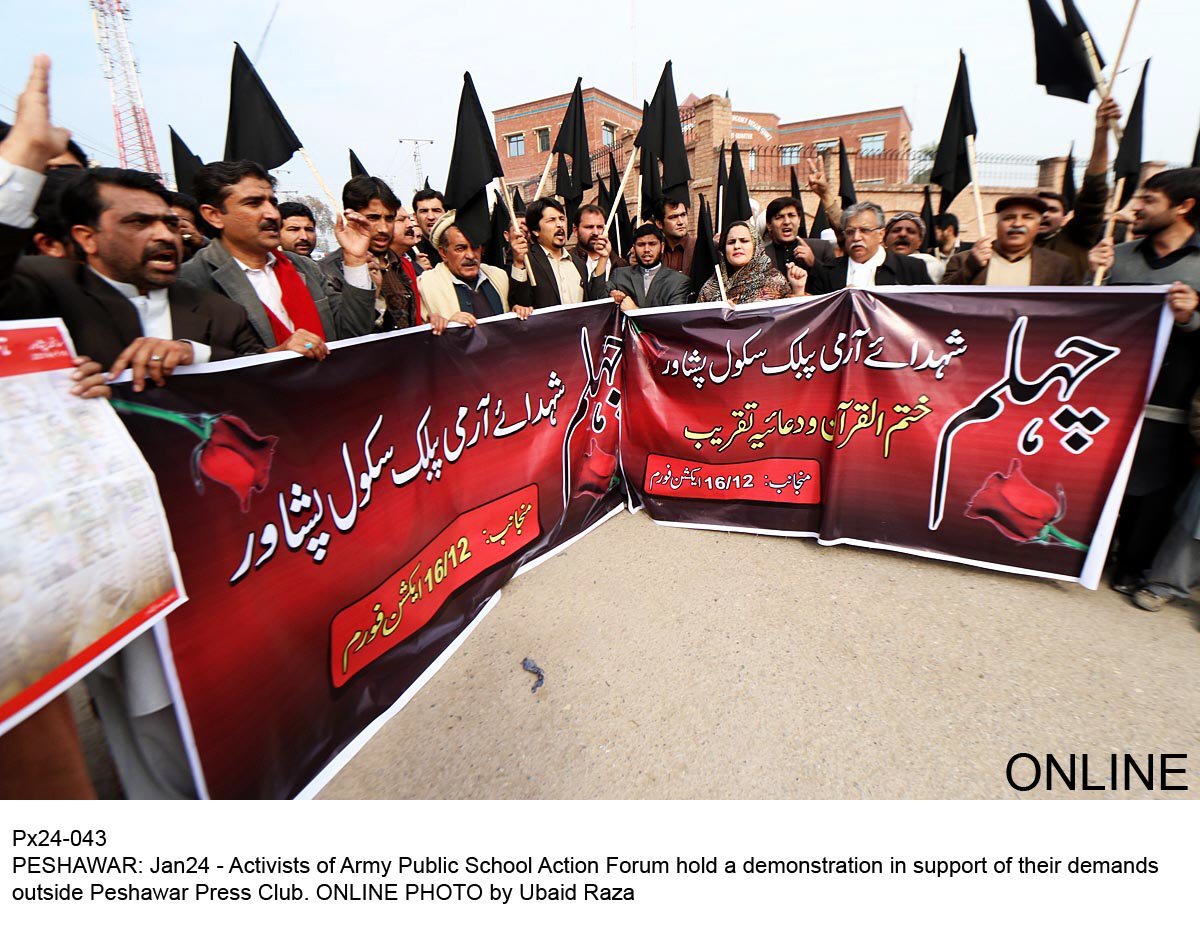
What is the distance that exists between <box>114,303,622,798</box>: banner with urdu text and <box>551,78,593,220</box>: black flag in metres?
2.96

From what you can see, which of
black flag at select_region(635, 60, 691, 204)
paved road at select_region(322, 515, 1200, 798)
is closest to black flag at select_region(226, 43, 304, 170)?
paved road at select_region(322, 515, 1200, 798)

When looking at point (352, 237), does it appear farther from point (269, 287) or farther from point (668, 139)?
point (668, 139)

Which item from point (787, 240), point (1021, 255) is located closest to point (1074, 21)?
point (1021, 255)

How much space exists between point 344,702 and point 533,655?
0.82 metres

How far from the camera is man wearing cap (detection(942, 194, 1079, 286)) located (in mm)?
3270

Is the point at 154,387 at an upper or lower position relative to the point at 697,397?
upper

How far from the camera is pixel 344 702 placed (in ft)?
7.08

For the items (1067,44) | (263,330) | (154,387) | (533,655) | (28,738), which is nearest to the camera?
(28,738)

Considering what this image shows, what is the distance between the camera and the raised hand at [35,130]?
129 centimetres

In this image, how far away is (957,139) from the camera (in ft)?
13.4

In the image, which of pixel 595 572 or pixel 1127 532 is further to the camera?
pixel 595 572

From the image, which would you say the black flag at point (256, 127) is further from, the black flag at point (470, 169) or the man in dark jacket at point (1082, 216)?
the man in dark jacket at point (1082, 216)
